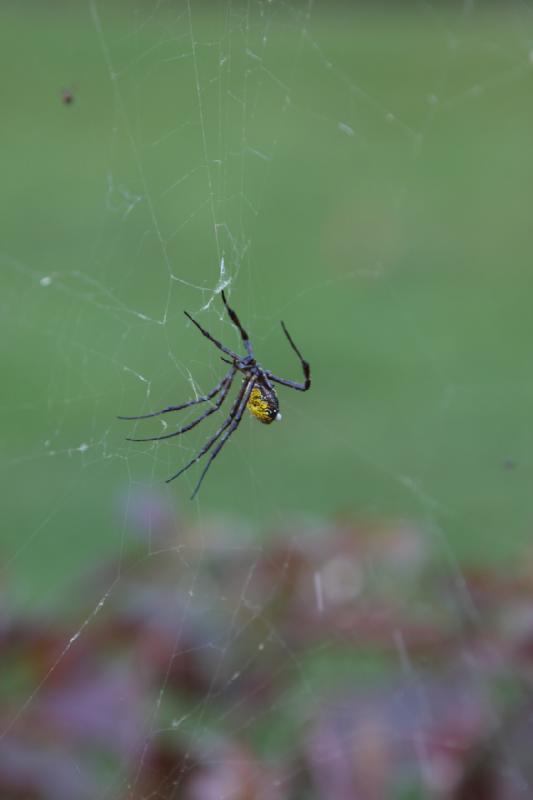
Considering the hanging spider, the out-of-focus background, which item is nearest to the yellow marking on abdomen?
the hanging spider

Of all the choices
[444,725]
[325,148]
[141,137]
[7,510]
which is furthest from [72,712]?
[325,148]

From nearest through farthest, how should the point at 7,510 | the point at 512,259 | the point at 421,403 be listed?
the point at 7,510, the point at 421,403, the point at 512,259

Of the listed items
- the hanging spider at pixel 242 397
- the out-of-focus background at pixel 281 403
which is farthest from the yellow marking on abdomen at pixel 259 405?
the out-of-focus background at pixel 281 403

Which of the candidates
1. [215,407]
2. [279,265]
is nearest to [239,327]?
[215,407]

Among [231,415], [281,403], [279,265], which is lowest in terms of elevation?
[281,403]

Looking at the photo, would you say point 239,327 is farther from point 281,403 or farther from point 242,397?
point 281,403

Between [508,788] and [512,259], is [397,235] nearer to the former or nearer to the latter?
[512,259]

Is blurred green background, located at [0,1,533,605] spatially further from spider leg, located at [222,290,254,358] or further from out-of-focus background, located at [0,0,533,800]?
spider leg, located at [222,290,254,358]
